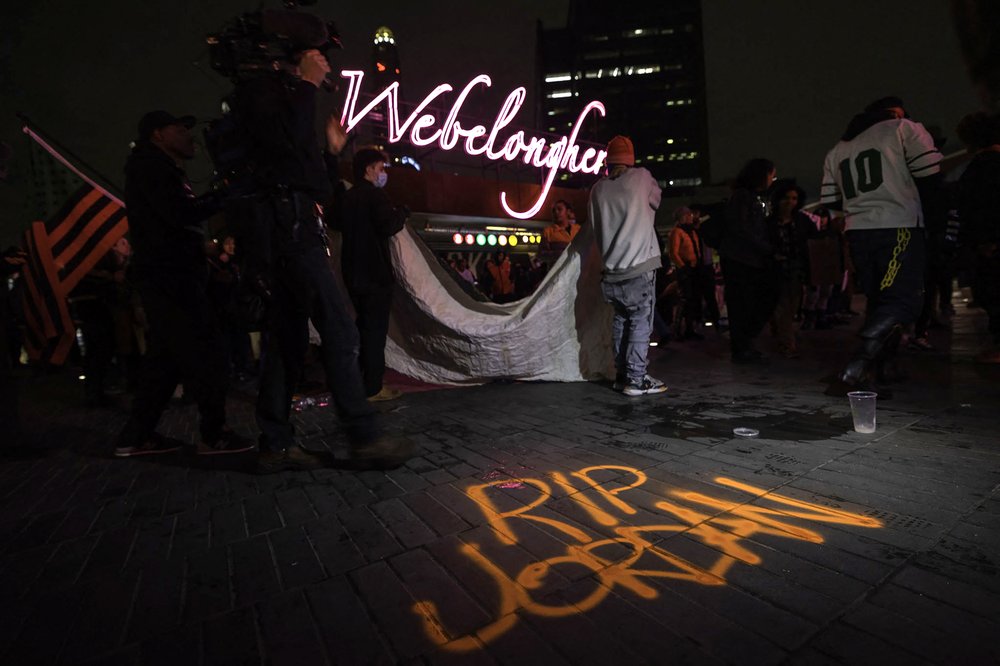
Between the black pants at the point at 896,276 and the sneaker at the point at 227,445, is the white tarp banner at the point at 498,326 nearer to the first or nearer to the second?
the sneaker at the point at 227,445

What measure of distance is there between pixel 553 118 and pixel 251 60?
115m

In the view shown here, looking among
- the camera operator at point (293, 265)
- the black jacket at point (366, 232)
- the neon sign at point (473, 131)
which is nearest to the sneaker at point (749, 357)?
the black jacket at point (366, 232)

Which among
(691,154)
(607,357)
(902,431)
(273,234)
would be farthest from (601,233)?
(691,154)

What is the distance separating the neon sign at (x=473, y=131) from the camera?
44.2 feet

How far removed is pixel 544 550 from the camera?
1.78 m

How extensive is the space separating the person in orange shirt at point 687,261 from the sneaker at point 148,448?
6852 millimetres

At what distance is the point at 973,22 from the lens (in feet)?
14.1

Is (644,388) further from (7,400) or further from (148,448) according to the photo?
(7,400)

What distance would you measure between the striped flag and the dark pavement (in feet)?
6.25

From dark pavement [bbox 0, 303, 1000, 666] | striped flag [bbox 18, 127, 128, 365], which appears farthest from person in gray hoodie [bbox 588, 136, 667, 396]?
striped flag [bbox 18, 127, 128, 365]

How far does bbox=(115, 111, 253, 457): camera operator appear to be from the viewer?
3102 mm

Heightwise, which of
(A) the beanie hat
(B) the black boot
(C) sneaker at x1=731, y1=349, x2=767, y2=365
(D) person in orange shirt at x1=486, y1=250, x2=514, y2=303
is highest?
(A) the beanie hat

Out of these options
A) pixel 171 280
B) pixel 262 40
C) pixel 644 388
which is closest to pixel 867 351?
pixel 644 388

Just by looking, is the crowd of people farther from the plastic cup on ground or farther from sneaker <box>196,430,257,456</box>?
the plastic cup on ground
